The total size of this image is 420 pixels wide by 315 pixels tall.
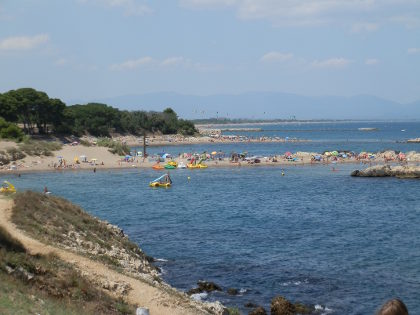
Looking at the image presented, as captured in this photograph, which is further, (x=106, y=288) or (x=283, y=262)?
(x=283, y=262)

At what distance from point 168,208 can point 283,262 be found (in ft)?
61.6

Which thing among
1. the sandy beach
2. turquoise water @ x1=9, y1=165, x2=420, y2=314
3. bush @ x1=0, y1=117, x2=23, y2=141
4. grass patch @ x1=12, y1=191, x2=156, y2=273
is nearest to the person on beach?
turquoise water @ x1=9, y1=165, x2=420, y2=314

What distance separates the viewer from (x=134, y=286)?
18.0 meters

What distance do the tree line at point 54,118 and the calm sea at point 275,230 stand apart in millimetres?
38113

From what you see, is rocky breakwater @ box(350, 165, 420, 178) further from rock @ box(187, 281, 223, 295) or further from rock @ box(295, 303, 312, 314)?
rock @ box(295, 303, 312, 314)

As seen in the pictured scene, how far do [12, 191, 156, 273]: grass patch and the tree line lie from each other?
193 ft

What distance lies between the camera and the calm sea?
914 inches

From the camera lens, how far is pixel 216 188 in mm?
56812

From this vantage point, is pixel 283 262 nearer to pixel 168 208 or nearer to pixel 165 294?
pixel 165 294

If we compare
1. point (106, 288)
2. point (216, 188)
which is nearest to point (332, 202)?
point (216, 188)

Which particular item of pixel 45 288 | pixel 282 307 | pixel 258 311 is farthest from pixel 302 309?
pixel 45 288

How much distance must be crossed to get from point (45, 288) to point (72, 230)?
10.1 m

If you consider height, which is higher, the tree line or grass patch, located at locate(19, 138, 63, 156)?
the tree line

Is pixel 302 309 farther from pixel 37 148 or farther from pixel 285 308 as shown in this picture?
pixel 37 148
